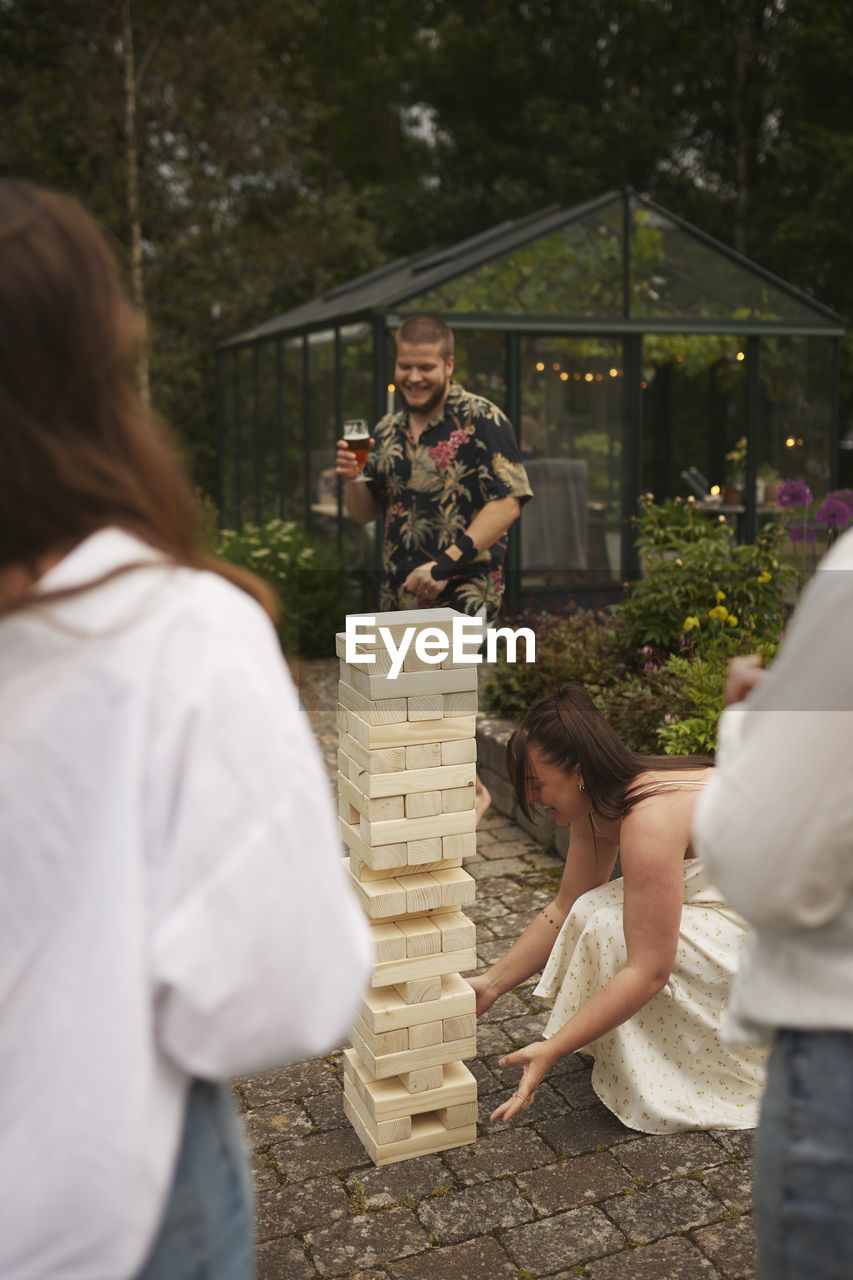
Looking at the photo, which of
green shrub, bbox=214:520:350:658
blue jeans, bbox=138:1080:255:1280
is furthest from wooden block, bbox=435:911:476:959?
green shrub, bbox=214:520:350:658

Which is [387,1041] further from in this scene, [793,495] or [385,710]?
[793,495]

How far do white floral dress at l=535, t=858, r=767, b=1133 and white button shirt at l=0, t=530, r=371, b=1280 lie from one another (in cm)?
222

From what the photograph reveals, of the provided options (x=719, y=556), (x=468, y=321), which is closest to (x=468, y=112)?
(x=468, y=321)

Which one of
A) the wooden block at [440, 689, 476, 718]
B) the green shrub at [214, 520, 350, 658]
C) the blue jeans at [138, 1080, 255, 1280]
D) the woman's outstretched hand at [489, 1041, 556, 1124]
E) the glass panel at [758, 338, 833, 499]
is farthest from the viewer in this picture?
the glass panel at [758, 338, 833, 499]

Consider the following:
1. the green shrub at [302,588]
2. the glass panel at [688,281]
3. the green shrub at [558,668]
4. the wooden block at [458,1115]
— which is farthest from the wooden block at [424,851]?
the glass panel at [688,281]

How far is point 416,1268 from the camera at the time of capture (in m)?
2.54

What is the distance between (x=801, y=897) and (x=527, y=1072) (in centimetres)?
179

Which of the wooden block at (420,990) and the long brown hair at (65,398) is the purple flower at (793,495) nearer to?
the wooden block at (420,990)

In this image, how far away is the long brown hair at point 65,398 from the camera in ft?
3.25

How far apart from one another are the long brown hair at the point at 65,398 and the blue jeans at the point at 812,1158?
799mm

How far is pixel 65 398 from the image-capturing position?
1014 mm

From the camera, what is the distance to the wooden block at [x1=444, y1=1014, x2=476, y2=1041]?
115 inches

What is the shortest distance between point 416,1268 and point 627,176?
23521 millimetres

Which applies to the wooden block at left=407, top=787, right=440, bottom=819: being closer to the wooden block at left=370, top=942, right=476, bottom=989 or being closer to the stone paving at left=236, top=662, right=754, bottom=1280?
the wooden block at left=370, top=942, right=476, bottom=989
